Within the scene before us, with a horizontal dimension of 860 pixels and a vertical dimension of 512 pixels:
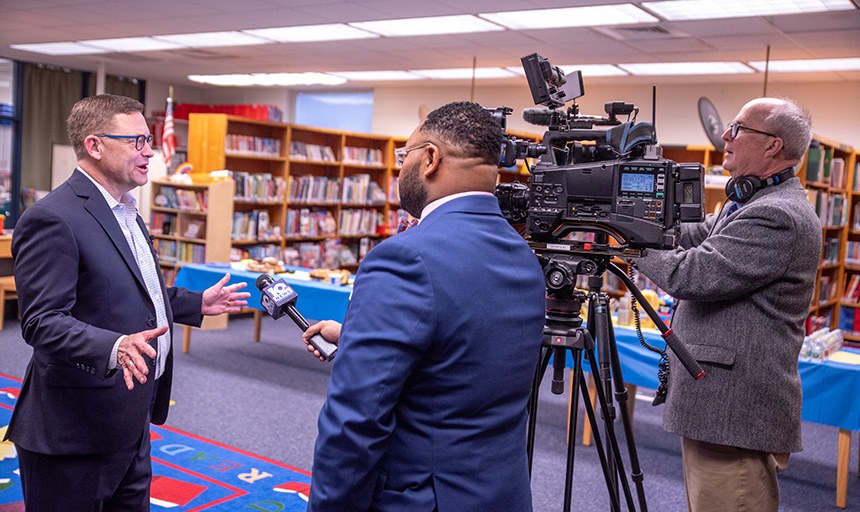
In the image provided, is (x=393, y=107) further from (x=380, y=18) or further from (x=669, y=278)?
(x=669, y=278)

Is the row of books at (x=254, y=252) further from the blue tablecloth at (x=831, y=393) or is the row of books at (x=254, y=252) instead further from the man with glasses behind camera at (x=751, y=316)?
the man with glasses behind camera at (x=751, y=316)

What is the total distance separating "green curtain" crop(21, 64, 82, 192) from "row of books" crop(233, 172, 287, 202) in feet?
18.5

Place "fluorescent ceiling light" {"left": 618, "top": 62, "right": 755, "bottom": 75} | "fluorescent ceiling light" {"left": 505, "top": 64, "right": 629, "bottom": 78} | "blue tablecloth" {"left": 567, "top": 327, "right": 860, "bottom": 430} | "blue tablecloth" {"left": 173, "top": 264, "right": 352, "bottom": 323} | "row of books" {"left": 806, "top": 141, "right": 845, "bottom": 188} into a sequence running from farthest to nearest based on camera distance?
"fluorescent ceiling light" {"left": 505, "top": 64, "right": 629, "bottom": 78} → "fluorescent ceiling light" {"left": 618, "top": 62, "right": 755, "bottom": 75} → "row of books" {"left": 806, "top": 141, "right": 845, "bottom": 188} → "blue tablecloth" {"left": 173, "top": 264, "right": 352, "bottom": 323} → "blue tablecloth" {"left": 567, "top": 327, "right": 860, "bottom": 430}

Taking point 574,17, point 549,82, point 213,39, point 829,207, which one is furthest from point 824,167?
point 213,39

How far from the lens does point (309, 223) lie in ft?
26.5

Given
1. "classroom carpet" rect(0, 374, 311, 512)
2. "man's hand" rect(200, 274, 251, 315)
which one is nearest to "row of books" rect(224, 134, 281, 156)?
"classroom carpet" rect(0, 374, 311, 512)

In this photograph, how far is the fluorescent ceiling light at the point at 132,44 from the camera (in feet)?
27.9

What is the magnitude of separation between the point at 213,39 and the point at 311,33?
1444mm

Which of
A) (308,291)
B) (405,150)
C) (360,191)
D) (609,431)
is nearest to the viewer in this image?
(405,150)

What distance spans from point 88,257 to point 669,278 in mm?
1543

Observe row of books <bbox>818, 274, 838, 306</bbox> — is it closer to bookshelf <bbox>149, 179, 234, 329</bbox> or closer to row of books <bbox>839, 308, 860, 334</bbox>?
row of books <bbox>839, 308, 860, 334</bbox>

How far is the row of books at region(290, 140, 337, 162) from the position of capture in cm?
795

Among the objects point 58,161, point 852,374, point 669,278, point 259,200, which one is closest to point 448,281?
point 669,278

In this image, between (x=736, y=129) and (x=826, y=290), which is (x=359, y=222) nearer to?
(x=826, y=290)
